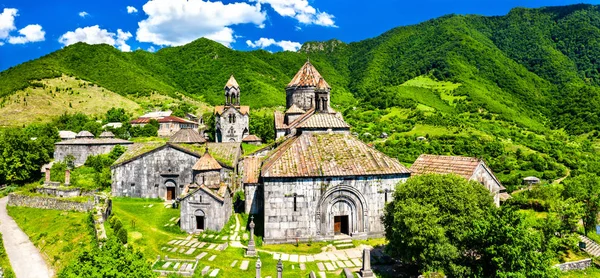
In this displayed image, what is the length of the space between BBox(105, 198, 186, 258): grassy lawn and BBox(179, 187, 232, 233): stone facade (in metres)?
0.86

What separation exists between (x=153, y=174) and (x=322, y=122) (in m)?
16.7

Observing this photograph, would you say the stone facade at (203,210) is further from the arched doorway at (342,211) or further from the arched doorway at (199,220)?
the arched doorway at (342,211)

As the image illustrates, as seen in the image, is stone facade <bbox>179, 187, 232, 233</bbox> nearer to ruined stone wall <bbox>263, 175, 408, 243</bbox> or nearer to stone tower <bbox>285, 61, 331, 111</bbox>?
ruined stone wall <bbox>263, 175, 408, 243</bbox>

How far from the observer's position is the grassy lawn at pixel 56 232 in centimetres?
1859

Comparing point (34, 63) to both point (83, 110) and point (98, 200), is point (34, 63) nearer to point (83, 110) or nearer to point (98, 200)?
point (83, 110)

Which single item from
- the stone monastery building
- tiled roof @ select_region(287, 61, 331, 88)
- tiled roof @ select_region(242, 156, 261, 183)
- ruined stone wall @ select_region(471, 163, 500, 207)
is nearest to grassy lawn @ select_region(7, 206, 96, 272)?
the stone monastery building

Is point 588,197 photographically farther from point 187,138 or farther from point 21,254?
point 21,254

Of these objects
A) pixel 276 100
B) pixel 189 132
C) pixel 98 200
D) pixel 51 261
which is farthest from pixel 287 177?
pixel 276 100

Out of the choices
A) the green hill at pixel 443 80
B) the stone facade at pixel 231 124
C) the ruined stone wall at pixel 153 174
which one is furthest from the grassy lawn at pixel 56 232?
the green hill at pixel 443 80

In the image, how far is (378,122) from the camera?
75312mm

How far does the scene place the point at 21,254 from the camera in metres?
19.3

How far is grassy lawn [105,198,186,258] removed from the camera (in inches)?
789

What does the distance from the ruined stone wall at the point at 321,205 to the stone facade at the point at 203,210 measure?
383 cm

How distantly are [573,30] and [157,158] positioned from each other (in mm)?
144027
